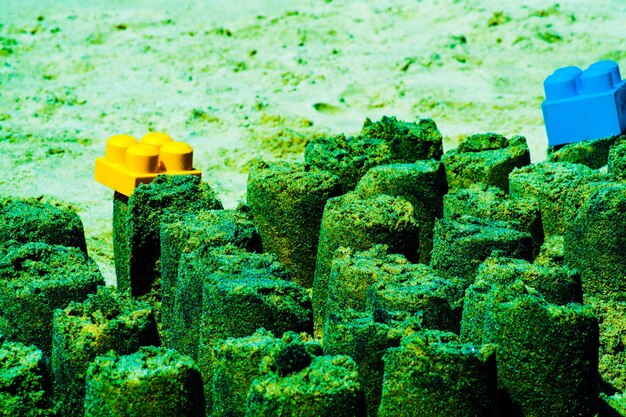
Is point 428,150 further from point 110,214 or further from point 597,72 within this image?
point 110,214

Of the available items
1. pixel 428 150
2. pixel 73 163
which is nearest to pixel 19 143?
pixel 73 163

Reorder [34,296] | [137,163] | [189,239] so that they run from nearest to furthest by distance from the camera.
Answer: [34,296]
[189,239]
[137,163]

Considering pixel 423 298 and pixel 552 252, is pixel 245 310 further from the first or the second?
pixel 552 252

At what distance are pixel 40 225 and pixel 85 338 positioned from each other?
1169mm

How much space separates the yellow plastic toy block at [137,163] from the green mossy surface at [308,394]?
201 centimetres

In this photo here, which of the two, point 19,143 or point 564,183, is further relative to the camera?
point 19,143

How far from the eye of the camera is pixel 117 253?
4965 millimetres

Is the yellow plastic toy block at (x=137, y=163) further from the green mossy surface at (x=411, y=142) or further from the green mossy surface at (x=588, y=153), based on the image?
the green mossy surface at (x=588, y=153)

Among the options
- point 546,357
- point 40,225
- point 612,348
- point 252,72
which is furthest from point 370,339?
point 252,72

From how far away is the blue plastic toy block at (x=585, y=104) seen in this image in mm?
5496

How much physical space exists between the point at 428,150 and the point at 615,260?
1.60m

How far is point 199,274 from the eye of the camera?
394 centimetres

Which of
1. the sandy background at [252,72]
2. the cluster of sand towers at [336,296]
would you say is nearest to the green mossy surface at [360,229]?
the cluster of sand towers at [336,296]

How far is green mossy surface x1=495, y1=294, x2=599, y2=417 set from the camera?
134 inches
